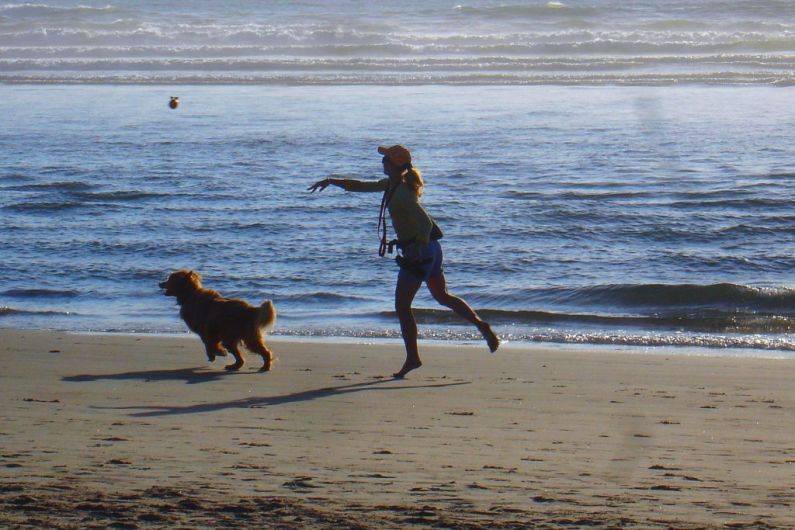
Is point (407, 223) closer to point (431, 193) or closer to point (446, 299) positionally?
point (446, 299)

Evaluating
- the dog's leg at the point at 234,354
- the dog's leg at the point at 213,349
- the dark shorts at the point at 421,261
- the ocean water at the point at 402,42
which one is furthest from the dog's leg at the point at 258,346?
the ocean water at the point at 402,42

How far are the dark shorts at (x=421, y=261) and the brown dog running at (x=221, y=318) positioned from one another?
0.95 meters

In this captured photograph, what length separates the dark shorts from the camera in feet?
22.9

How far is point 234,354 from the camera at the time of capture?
7562 mm

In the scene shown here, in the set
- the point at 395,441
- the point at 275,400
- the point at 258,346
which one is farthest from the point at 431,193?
the point at 395,441

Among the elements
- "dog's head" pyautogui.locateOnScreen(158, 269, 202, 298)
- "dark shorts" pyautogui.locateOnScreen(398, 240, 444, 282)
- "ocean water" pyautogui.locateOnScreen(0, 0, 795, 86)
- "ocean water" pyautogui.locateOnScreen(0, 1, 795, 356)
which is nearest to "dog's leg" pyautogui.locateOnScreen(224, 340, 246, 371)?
"dog's head" pyautogui.locateOnScreen(158, 269, 202, 298)

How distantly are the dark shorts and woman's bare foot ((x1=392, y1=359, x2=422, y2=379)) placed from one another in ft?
1.79

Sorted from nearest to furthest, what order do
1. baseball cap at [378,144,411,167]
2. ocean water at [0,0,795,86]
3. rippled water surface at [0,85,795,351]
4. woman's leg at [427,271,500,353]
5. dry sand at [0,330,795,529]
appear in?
dry sand at [0,330,795,529] < baseball cap at [378,144,411,167] < woman's leg at [427,271,500,353] < rippled water surface at [0,85,795,351] < ocean water at [0,0,795,86]

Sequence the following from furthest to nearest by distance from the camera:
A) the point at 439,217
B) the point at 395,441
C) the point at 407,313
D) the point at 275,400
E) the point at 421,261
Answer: the point at 439,217 → the point at 407,313 → the point at 421,261 → the point at 275,400 → the point at 395,441

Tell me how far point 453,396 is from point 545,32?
3759 centimetres

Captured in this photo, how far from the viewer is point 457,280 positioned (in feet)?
35.8

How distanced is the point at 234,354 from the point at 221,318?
0.26 m

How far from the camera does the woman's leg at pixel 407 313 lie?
7.06 m

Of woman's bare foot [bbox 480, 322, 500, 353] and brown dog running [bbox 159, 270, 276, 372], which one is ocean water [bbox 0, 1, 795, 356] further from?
brown dog running [bbox 159, 270, 276, 372]
